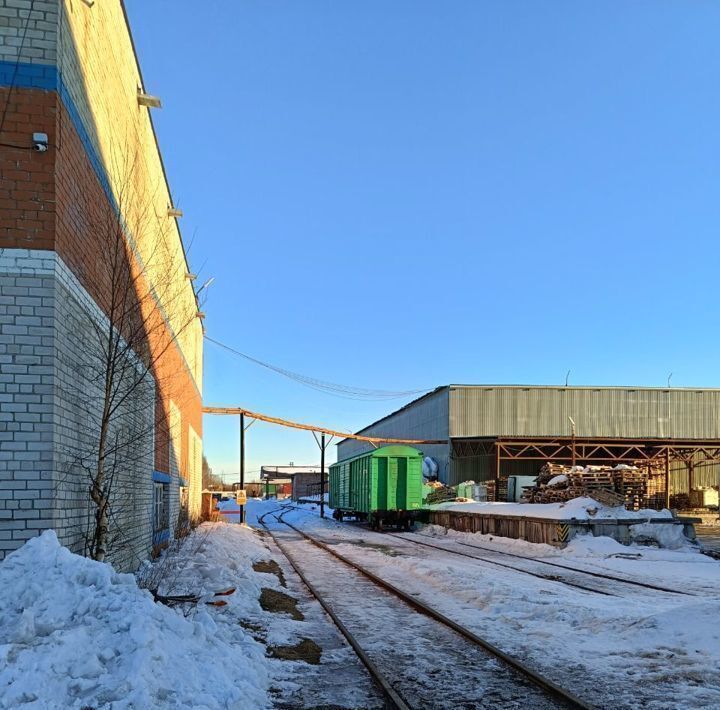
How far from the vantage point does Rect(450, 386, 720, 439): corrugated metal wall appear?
48000 millimetres

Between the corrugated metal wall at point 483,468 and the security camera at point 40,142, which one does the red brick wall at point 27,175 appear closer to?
the security camera at point 40,142

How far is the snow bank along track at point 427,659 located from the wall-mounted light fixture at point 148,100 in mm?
9345

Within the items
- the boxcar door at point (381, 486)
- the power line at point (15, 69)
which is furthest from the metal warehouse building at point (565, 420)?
the power line at point (15, 69)

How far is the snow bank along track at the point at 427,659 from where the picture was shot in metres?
6.48

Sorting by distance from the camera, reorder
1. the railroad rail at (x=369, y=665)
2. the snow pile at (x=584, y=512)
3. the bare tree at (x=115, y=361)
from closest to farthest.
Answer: the railroad rail at (x=369, y=665), the bare tree at (x=115, y=361), the snow pile at (x=584, y=512)

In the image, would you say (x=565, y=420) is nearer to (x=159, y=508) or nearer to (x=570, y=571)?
(x=570, y=571)

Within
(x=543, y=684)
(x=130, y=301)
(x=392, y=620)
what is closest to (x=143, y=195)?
(x=130, y=301)

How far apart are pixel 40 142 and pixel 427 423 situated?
4762 cm

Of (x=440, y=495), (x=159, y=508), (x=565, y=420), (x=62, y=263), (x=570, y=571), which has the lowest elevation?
(x=440, y=495)

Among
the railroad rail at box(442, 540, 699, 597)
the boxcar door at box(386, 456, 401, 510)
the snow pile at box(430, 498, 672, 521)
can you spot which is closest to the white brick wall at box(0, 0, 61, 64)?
the railroad rail at box(442, 540, 699, 597)

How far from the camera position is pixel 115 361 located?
8.95m

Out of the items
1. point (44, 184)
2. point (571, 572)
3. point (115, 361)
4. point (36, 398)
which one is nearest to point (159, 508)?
point (115, 361)

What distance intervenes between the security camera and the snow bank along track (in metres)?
6.48

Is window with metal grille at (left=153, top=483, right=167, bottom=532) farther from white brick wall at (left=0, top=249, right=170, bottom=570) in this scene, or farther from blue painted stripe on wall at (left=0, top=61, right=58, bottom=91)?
blue painted stripe on wall at (left=0, top=61, right=58, bottom=91)
